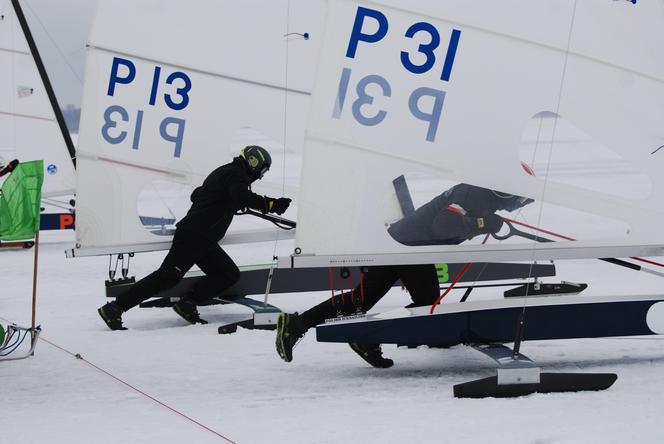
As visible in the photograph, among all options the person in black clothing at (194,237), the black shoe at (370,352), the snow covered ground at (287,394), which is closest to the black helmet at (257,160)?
the person in black clothing at (194,237)

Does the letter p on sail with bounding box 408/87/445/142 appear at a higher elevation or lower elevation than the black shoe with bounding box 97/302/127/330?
higher

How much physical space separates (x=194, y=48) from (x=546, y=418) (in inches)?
141

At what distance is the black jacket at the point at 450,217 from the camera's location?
427cm

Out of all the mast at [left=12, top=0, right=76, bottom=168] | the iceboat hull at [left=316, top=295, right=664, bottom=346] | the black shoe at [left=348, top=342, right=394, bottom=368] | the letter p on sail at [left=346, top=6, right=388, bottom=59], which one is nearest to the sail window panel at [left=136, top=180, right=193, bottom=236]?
the black shoe at [left=348, top=342, right=394, bottom=368]

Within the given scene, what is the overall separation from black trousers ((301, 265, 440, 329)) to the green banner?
124 cm

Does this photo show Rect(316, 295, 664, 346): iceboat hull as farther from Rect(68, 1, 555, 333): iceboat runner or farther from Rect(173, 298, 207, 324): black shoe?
Rect(173, 298, 207, 324): black shoe

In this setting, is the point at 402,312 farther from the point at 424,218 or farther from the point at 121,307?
the point at 121,307

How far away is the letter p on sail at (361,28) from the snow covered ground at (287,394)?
4.44ft

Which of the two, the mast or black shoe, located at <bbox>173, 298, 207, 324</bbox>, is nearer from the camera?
black shoe, located at <bbox>173, 298, 207, 324</bbox>

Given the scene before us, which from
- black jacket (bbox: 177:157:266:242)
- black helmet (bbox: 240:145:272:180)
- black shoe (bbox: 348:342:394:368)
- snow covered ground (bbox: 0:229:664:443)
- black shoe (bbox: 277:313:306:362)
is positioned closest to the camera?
snow covered ground (bbox: 0:229:664:443)

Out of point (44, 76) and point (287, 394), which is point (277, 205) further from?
point (44, 76)

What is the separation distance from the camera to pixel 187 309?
20.1ft

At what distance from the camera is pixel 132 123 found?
638cm

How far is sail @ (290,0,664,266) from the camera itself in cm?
414
